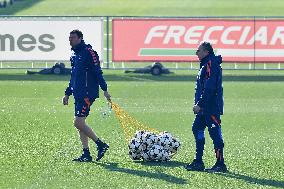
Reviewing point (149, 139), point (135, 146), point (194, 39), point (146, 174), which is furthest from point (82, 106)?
point (194, 39)

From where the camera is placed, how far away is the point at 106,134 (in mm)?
18922

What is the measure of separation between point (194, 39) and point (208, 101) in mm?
16475

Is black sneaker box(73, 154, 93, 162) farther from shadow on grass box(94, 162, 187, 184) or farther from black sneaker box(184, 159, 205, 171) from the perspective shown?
black sneaker box(184, 159, 205, 171)

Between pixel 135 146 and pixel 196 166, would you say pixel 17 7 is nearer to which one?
pixel 135 146

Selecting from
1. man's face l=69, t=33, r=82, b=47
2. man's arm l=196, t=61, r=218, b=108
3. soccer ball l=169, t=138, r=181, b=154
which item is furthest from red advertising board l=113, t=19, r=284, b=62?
man's arm l=196, t=61, r=218, b=108

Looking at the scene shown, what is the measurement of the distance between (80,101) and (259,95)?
1112 centimetres

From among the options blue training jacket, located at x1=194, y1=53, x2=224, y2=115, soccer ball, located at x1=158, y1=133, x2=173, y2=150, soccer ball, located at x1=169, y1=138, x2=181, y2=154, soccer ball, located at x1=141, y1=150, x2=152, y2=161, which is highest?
blue training jacket, located at x1=194, y1=53, x2=224, y2=115

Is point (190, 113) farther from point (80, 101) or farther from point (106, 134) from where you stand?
point (80, 101)

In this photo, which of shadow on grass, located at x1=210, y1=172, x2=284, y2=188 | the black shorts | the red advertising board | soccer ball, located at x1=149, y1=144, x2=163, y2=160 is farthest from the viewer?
the red advertising board

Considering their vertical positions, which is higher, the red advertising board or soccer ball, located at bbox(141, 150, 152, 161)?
the red advertising board

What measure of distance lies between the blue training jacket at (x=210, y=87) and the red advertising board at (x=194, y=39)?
16337 millimetres

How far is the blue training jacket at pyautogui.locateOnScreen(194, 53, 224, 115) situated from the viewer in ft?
48.8

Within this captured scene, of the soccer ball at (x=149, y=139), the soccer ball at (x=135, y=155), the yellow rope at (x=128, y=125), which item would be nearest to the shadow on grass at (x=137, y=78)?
the yellow rope at (x=128, y=125)

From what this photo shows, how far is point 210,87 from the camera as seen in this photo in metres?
14.8
